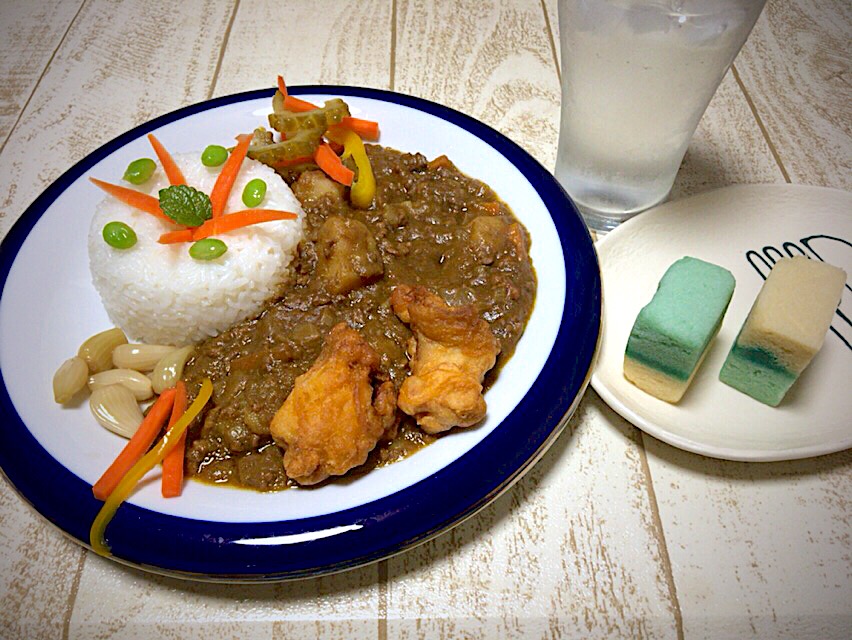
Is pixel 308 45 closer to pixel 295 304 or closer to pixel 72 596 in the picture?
pixel 295 304

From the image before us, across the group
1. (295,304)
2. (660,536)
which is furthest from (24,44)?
(660,536)

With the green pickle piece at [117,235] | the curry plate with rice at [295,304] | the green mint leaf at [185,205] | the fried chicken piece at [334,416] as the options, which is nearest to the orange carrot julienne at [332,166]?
the curry plate with rice at [295,304]

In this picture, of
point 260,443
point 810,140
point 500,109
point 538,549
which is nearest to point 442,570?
point 538,549

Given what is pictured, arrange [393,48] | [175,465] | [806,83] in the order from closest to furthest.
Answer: [175,465] < [806,83] < [393,48]

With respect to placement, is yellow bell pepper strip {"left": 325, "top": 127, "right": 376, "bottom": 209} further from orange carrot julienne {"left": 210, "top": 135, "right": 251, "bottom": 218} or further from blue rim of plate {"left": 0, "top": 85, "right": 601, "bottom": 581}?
blue rim of plate {"left": 0, "top": 85, "right": 601, "bottom": 581}

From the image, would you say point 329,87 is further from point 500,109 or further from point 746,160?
point 746,160

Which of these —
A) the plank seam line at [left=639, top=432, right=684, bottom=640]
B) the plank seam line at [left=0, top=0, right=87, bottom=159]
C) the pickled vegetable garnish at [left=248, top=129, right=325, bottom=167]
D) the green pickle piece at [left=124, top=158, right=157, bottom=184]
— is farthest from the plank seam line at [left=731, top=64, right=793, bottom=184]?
the plank seam line at [left=0, top=0, right=87, bottom=159]
